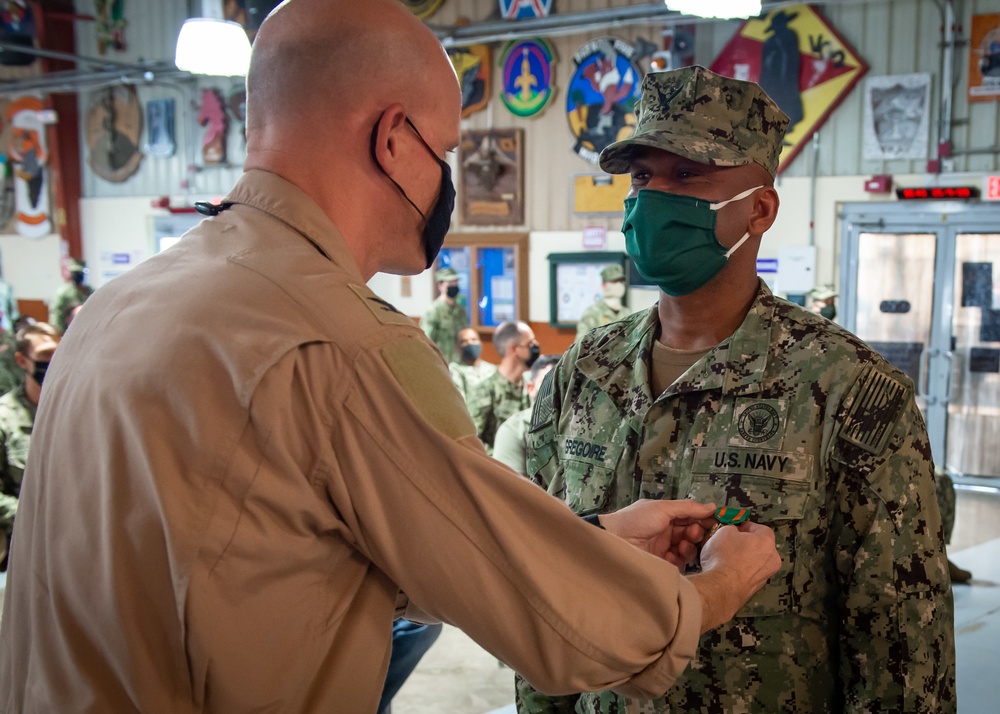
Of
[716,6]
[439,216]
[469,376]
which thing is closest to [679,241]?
[439,216]

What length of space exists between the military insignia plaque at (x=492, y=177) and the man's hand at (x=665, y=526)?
27.2ft

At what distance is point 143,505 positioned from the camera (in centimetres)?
98

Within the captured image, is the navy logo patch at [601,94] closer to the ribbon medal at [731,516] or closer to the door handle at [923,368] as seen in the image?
the door handle at [923,368]

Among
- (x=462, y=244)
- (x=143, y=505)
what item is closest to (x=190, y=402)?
(x=143, y=505)

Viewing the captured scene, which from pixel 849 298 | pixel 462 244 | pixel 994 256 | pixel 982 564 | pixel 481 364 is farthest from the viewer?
pixel 462 244

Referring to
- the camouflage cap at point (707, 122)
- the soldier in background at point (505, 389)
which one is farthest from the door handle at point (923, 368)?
the camouflage cap at point (707, 122)

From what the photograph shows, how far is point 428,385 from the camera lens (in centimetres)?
102

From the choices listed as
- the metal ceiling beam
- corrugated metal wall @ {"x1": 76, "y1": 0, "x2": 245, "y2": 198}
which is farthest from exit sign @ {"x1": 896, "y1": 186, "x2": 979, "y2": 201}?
corrugated metal wall @ {"x1": 76, "y1": 0, "x2": 245, "y2": 198}

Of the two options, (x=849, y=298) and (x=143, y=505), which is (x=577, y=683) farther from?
(x=849, y=298)

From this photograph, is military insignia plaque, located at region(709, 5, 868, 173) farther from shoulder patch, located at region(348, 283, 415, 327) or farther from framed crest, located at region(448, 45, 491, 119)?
shoulder patch, located at region(348, 283, 415, 327)

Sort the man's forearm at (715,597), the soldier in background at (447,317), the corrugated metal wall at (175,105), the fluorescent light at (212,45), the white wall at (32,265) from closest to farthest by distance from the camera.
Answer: the man's forearm at (715,597)
the fluorescent light at (212,45)
the soldier in background at (447,317)
the corrugated metal wall at (175,105)
the white wall at (32,265)

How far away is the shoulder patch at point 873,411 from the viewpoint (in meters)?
1.57

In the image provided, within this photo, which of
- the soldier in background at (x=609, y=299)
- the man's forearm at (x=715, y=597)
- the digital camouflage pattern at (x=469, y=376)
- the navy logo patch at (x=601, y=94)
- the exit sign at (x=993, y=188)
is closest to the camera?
the man's forearm at (x=715, y=597)

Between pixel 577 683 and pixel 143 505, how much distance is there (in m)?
0.54
